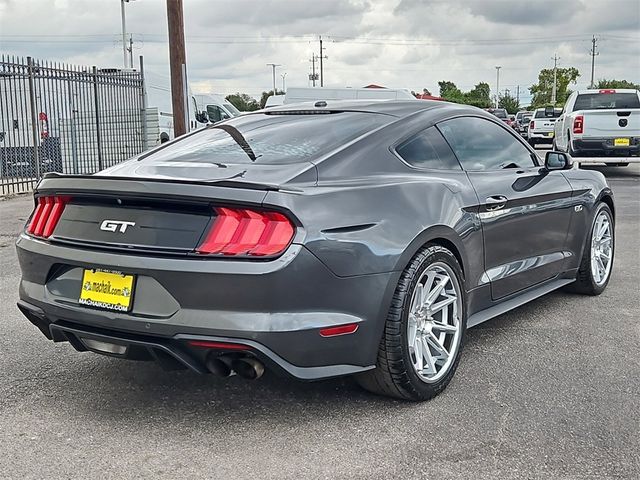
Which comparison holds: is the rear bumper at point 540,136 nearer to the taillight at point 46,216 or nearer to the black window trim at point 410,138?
the black window trim at point 410,138

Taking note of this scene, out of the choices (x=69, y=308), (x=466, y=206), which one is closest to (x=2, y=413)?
(x=69, y=308)

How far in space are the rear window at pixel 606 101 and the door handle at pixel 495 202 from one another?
525 inches

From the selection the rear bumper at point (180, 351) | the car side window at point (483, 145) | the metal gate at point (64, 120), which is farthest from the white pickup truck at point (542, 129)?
the rear bumper at point (180, 351)

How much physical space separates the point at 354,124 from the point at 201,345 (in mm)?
1552

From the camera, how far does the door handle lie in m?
4.09

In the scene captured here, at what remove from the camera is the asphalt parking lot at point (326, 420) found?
9.40 ft

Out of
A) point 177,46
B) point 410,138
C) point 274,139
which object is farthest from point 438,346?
point 177,46

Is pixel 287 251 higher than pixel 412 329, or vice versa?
pixel 287 251

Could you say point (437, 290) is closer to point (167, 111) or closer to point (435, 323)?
point (435, 323)

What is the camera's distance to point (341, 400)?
139 inches

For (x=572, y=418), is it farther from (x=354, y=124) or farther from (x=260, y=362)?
(x=354, y=124)

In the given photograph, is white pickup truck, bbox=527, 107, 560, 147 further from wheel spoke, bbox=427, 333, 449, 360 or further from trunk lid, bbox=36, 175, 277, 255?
trunk lid, bbox=36, 175, 277, 255

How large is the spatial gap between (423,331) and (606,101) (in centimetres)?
1490

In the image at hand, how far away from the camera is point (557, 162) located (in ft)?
16.6
